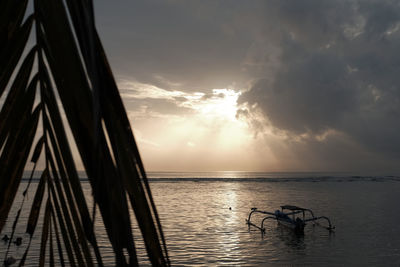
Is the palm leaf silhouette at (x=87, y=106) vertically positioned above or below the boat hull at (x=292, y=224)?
above

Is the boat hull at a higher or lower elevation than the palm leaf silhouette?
lower

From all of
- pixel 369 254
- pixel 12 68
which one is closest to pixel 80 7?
pixel 12 68

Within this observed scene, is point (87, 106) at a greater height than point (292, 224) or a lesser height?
greater

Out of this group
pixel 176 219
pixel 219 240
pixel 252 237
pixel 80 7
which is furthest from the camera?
pixel 176 219

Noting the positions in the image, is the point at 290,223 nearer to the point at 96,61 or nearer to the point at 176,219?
the point at 176,219

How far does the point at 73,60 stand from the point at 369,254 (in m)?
22.7

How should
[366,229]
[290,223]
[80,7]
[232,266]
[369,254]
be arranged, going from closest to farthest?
[80,7]
[232,266]
[369,254]
[290,223]
[366,229]

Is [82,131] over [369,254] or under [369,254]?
over

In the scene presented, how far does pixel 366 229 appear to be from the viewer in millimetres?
27391

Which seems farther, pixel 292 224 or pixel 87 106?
pixel 292 224

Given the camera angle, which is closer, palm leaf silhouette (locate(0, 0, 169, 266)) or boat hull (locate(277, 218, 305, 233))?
palm leaf silhouette (locate(0, 0, 169, 266))

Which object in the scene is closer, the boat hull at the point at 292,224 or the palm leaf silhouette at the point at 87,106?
the palm leaf silhouette at the point at 87,106

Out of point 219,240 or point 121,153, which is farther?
point 219,240

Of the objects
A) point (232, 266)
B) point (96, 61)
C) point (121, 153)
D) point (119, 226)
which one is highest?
point (96, 61)
